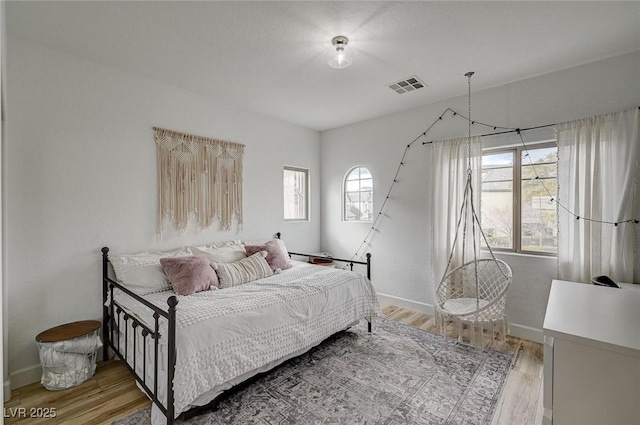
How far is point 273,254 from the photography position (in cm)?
334

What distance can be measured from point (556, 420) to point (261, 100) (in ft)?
11.7

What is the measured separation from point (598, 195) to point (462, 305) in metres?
1.57

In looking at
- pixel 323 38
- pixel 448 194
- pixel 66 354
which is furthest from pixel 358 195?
pixel 66 354

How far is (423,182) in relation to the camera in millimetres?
3664

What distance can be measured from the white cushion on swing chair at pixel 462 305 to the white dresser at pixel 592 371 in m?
1.54

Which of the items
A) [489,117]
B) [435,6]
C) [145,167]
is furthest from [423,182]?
[145,167]

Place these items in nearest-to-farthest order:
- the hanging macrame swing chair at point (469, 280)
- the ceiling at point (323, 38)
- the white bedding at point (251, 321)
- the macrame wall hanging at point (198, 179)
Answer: the white bedding at point (251, 321) → the ceiling at point (323, 38) → the hanging macrame swing chair at point (469, 280) → the macrame wall hanging at point (198, 179)

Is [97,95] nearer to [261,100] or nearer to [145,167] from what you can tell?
[145,167]

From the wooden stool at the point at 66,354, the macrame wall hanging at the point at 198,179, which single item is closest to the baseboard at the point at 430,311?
the macrame wall hanging at the point at 198,179

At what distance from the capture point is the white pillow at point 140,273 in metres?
2.44

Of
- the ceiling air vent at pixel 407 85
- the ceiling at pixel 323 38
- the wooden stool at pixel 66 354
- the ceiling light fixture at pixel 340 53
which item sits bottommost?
the wooden stool at pixel 66 354

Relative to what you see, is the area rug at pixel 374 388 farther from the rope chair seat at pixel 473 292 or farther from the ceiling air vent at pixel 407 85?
the ceiling air vent at pixel 407 85

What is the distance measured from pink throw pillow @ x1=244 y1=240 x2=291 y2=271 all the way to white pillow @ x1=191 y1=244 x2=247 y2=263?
10 cm

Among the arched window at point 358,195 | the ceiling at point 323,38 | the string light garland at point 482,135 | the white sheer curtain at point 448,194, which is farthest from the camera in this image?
the arched window at point 358,195
